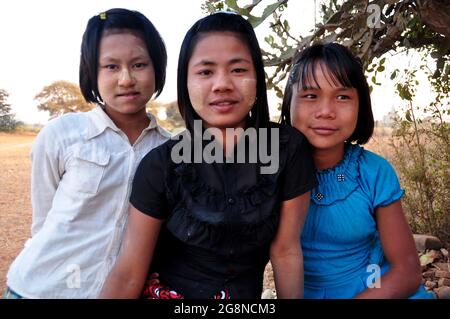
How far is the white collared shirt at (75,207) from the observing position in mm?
1647

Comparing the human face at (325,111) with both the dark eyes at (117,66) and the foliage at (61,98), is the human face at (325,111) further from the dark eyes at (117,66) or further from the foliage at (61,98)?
the foliage at (61,98)

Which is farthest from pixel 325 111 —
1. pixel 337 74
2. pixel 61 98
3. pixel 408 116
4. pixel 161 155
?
pixel 61 98

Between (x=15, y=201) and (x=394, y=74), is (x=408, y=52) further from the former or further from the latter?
(x=15, y=201)

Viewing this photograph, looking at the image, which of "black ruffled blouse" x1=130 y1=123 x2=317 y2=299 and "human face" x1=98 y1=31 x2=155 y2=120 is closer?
"black ruffled blouse" x1=130 y1=123 x2=317 y2=299

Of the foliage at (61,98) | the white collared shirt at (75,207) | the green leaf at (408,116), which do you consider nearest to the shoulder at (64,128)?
the white collared shirt at (75,207)

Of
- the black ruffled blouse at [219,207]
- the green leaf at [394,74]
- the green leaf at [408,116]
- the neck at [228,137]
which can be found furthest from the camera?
the green leaf at [408,116]

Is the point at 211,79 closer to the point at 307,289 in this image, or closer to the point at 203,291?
the point at 203,291

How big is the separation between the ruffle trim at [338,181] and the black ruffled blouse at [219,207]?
0.23 meters

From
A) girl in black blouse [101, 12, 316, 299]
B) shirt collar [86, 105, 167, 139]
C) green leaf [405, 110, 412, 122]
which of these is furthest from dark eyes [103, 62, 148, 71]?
green leaf [405, 110, 412, 122]

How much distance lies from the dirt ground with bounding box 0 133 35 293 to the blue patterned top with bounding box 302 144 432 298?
13.2 feet

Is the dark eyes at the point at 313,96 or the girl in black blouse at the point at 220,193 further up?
the dark eyes at the point at 313,96

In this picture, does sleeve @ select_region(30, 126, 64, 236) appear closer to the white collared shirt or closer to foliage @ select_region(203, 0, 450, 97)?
the white collared shirt

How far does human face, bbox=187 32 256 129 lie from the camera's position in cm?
152

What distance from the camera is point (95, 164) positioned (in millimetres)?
1718
